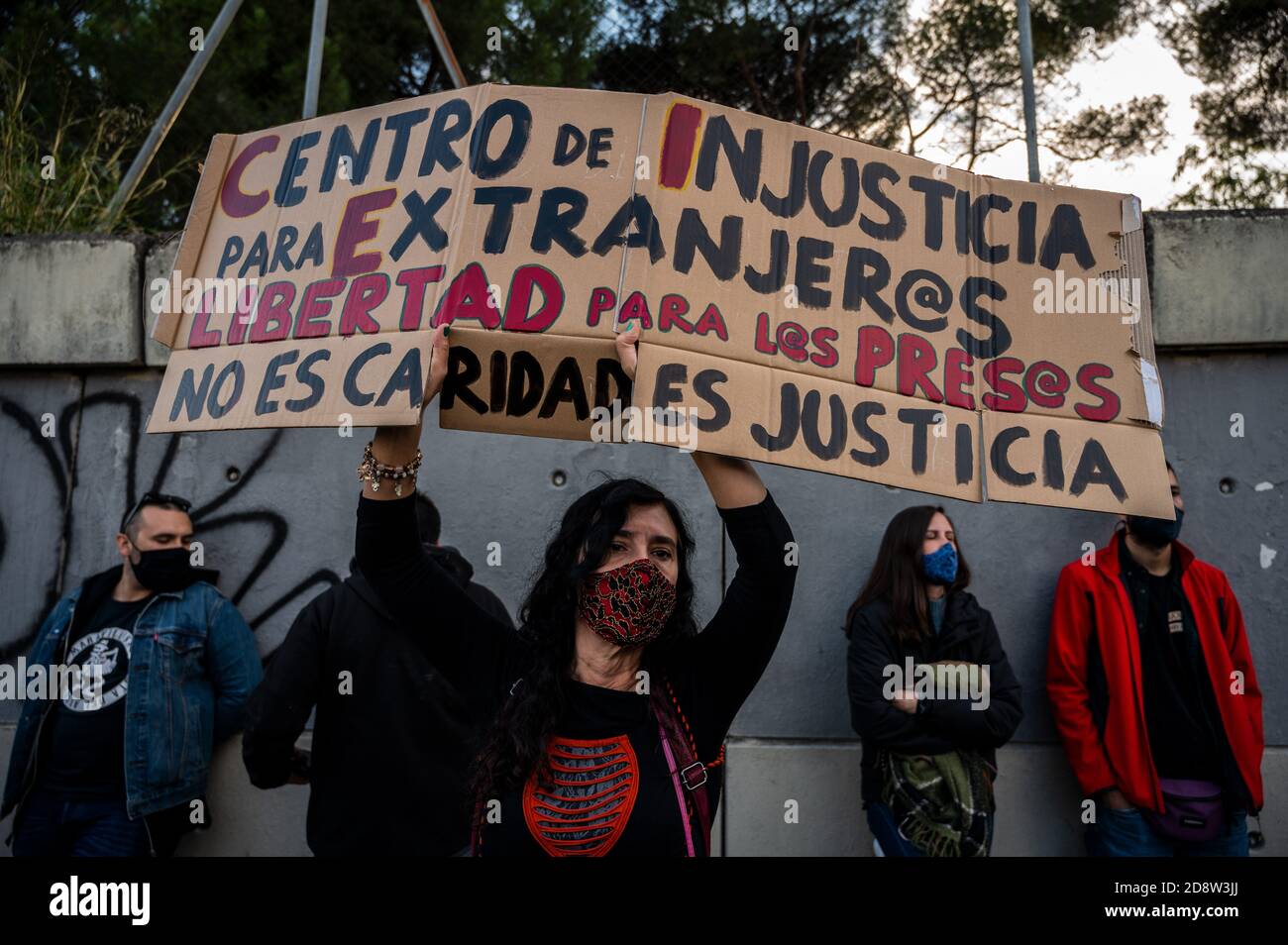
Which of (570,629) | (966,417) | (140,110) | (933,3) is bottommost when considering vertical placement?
(570,629)

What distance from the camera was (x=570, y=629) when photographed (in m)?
2.33

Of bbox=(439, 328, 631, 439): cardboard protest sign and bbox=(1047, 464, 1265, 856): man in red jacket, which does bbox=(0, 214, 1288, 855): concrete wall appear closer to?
bbox=(1047, 464, 1265, 856): man in red jacket

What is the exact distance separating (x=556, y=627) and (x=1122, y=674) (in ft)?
9.00

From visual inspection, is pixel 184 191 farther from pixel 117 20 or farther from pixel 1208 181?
pixel 1208 181

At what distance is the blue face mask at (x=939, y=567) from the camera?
168 inches

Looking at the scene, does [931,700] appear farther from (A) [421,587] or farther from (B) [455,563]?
(A) [421,587]

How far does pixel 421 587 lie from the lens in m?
2.30

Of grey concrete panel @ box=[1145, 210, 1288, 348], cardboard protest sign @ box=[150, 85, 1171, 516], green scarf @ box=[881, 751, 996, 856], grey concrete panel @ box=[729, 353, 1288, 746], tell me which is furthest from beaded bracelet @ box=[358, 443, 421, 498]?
grey concrete panel @ box=[1145, 210, 1288, 348]

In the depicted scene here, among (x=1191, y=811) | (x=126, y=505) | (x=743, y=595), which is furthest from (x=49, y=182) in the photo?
(x=1191, y=811)

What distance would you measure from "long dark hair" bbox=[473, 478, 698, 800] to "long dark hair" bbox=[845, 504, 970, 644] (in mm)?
1884

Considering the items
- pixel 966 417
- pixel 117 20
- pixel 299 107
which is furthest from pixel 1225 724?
pixel 117 20

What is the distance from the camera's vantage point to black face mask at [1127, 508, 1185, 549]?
4.20 m

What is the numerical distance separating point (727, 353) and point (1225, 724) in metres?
2.98

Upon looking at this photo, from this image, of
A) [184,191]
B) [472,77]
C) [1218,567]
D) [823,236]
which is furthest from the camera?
[472,77]
